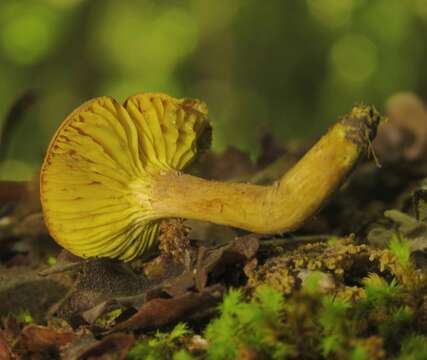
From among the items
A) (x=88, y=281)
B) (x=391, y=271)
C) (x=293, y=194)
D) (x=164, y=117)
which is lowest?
(x=88, y=281)

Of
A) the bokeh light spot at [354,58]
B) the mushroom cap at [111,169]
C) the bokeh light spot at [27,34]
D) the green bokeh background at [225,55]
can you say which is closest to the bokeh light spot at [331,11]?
the green bokeh background at [225,55]

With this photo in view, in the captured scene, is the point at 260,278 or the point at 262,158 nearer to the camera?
the point at 260,278

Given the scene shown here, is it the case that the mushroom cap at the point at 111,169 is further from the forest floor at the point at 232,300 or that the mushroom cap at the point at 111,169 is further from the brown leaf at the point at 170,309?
the brown leaf at the point at 170,309

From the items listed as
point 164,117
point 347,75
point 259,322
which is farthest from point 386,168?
point 347,75

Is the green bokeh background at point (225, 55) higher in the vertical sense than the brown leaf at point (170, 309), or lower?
higher

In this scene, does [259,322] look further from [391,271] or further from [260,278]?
[391,271]
